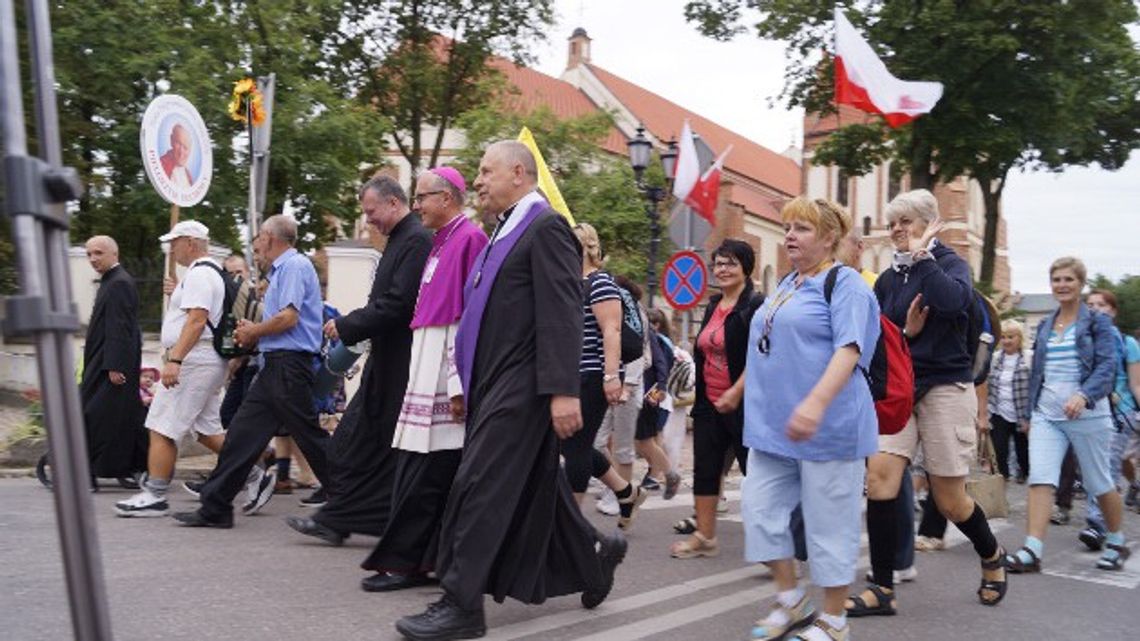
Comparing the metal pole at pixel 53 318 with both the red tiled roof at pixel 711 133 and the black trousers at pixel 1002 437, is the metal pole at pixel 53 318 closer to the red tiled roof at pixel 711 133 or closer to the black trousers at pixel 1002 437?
the black trousers at pixel 1002 437

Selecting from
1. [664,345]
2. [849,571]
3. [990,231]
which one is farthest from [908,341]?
[990,231]

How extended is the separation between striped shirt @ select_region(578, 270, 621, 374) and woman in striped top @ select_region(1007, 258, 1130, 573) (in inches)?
105

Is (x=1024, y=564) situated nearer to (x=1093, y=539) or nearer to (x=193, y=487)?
(x=1093, y=539)

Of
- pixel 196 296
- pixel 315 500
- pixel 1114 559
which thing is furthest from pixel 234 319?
pixel 1114 559

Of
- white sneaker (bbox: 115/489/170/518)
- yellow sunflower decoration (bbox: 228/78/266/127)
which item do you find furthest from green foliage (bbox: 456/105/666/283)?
white sneaker (bbox: 115/489/170/518)

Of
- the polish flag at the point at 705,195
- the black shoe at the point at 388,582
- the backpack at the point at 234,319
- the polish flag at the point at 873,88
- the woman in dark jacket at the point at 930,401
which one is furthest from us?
the polish flag at the point at 705,195

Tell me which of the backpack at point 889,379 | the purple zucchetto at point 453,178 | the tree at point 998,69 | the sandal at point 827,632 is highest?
the tree at point 998,69

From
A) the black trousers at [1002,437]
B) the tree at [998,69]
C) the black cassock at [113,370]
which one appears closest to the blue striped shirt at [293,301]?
the black cassock at [113,370]

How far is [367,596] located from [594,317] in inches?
90.7

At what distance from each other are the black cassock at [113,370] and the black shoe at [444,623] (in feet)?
15.0

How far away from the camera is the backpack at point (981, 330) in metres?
6.07

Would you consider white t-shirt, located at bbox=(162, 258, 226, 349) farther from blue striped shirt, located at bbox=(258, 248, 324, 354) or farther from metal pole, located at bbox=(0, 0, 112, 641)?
metal pole, located at bbox=(0, 0, 112, 641)

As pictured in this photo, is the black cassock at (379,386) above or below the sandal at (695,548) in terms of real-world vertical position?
above

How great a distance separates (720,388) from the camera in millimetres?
6879
